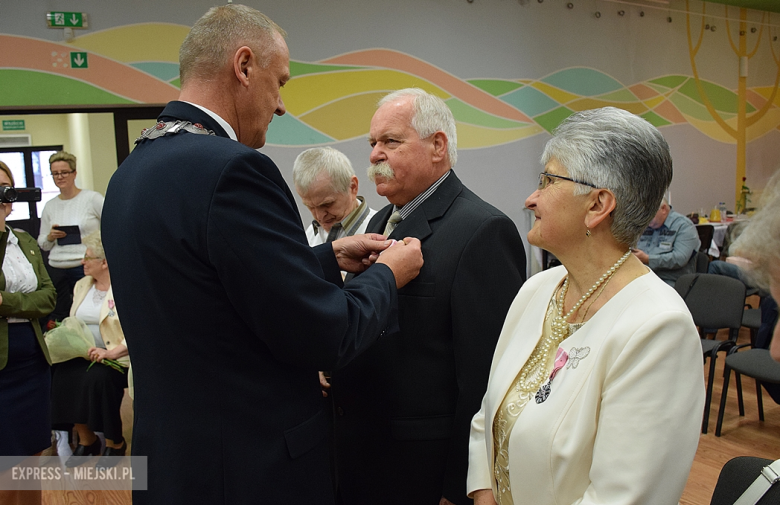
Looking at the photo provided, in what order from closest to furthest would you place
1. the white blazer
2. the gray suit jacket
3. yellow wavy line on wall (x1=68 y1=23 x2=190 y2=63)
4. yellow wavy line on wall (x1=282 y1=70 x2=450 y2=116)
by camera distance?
the white blazer
the gray suit jacket
yellow wavy line on wall (x1=68 y1=23 x2=190 y2=63)
yellow wavy line on wall (x1=282 y1=70 x2=450 y2=116)

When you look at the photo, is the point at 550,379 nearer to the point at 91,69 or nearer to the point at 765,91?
the point at 91,69

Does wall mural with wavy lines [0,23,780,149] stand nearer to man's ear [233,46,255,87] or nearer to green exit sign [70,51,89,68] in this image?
green exit sign [70,51,89,68]

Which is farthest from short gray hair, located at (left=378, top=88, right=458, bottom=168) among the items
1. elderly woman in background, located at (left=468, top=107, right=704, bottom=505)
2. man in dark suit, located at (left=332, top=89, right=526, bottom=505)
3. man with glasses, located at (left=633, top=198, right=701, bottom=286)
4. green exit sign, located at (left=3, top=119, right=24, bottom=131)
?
green exit sign, located at (left=3, top=119, right=24, bottom=131)

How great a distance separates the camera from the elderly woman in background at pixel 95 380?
A: 384 cm

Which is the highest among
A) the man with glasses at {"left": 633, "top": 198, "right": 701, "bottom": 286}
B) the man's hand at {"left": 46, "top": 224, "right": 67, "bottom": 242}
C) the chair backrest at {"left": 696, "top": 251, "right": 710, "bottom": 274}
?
the man's hand at {"left": 46, "top": 224, "right": 67, "bottom": 242}

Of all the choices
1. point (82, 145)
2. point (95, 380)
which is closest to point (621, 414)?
point (95, 380)

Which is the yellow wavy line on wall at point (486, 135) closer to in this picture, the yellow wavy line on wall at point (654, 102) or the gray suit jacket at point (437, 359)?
the yellow wavy line on wall at point (654, 102)

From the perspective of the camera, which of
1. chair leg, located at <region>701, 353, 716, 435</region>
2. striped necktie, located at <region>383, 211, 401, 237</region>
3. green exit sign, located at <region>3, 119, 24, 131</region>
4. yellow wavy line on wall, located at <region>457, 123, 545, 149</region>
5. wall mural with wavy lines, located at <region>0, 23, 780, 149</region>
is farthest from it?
yellow wavy line on wall, located at <region>457, 123, 545, 149</region>

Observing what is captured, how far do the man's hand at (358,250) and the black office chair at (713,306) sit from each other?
3247 millimetres

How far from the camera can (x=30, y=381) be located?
280 cm

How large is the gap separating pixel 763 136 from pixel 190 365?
11586mm

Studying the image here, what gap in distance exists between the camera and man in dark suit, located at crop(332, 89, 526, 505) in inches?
63.5

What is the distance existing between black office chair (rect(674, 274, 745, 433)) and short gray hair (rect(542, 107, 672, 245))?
3210mm

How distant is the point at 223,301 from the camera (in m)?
1.21
